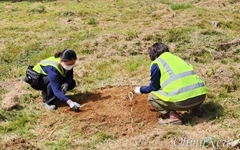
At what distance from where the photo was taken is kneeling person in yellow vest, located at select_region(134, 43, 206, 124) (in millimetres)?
4910

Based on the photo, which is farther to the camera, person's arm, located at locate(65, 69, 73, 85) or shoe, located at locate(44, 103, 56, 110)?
person's arm, located at locate(65, 69, 73, 85)

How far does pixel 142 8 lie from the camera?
40.3ft

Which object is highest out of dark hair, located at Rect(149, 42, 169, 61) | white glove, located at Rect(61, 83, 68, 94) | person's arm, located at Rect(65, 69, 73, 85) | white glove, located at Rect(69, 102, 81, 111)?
dark hair, located at Rect(149, 42, 169, 61)

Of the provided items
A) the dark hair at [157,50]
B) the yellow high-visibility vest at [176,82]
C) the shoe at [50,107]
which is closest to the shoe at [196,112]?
the yellow high-visibility vest at [176,82]

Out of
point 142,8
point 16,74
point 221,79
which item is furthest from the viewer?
point 142,8

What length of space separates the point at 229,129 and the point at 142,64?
302 cm

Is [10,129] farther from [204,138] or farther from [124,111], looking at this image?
[204,138]

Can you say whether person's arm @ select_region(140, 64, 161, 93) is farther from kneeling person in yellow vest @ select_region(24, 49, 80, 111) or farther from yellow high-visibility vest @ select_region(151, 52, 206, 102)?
kneeling person in yellow vest @ select_region(24, 49, 80, 111)

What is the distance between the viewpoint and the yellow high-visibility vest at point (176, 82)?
489cm

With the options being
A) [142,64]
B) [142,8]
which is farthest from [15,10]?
[142,64]

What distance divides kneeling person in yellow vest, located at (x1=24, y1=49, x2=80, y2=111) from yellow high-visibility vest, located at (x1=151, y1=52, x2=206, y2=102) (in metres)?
1.29

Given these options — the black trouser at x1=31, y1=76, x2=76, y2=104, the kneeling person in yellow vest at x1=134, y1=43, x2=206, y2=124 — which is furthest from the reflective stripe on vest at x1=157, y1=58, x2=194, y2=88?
the black trouser at x1=31, y1=76, x2=76, y2=104

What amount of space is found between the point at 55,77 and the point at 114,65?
2143 millimetres

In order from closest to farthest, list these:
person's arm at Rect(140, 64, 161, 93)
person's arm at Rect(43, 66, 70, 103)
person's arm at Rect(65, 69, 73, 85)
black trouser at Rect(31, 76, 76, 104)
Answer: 1. person's arm at Rect(140, 64, 161, 93)
2. person's arm at Rect(43, 66, 70, 103)
3. black trouser at Rect(31, 76, 76, 104)
4. person's arm at Rect(65, 69, 73, 85)
